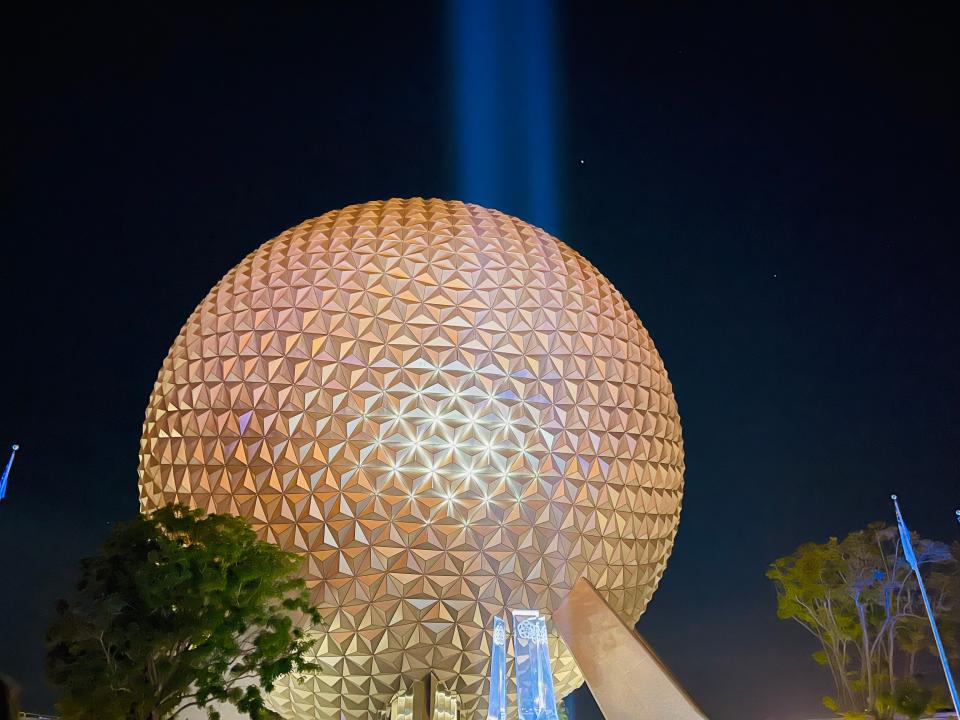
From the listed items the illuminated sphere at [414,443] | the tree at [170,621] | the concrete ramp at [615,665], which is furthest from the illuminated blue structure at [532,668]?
the tree at [170,621]

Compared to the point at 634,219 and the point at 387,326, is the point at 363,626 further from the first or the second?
the point at 634,219

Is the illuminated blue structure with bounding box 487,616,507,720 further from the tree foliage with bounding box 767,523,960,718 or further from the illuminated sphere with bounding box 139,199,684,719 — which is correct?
the tree foliage with bounding box 767,523,960,718

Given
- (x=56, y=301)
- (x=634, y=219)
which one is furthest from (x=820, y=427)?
(x=56, y=301)

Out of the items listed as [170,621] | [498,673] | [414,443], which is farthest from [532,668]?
[170,621]

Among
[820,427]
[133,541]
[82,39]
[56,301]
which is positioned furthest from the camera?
[820,427]

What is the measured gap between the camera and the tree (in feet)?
52.5

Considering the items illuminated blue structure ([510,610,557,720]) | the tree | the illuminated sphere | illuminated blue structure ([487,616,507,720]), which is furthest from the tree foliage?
the tree

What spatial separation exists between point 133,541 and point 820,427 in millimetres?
21869

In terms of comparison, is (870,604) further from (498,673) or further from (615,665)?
(498,673)

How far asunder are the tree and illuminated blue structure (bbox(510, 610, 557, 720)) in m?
4.43

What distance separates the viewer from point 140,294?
28.4 m

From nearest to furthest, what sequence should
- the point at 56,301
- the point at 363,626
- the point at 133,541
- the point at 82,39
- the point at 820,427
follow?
the point at 133,541 < the point at 363,626 < the point at 82,39 < the point at 56,301 < the point at 820,427

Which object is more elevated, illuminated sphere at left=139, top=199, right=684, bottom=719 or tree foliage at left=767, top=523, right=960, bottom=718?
illuminated sphere at left=139, top=199, right=684, bottom=719

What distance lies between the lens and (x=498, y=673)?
18531 millimetres
